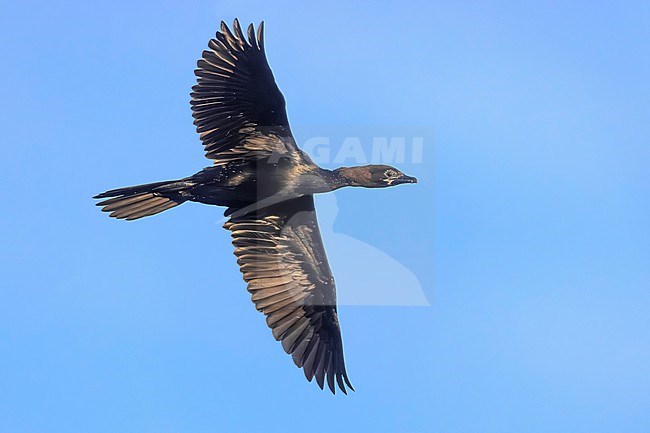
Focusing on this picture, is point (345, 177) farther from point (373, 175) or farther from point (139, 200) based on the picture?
point (139, 200)

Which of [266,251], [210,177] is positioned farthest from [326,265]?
[210,177]

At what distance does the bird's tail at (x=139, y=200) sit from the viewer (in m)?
13.4

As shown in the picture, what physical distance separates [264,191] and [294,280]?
4.75ft

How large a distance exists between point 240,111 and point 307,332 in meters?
3.05

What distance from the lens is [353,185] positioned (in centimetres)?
1385

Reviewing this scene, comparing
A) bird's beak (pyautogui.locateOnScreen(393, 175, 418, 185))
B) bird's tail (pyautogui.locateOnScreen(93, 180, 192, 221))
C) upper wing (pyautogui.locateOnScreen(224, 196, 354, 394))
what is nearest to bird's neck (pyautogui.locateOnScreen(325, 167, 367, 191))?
bird's beak (pyautogui.locateOnScreen(393, 175, 418, 185))

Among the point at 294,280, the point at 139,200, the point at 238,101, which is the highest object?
the point at 238,101

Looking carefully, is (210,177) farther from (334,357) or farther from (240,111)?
(334,357)

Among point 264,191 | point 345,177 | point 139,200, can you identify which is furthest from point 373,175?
Answer: point 139,200

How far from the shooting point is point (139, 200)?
1367 cm

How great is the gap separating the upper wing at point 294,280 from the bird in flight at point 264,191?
0.04 ft

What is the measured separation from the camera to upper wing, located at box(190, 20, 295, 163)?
43.7 ft

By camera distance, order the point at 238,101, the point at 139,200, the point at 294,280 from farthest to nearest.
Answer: the point at 294,280 < the point at 139,200 < the point at 238,101

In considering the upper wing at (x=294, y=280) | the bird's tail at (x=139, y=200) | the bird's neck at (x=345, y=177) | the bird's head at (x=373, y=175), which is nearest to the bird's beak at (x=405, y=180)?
the bird's head at (x=373, y=175)
